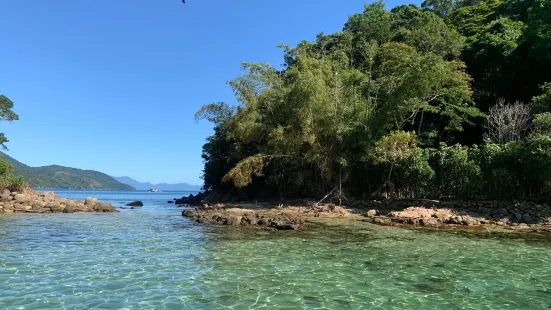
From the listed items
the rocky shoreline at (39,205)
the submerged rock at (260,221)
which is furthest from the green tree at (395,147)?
the rocky shoreline at (39,205)

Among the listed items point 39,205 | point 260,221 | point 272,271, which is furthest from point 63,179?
point 272,271

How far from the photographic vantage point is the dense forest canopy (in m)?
18.9

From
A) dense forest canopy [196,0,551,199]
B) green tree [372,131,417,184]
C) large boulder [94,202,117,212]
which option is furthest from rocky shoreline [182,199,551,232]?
large boulder [94,202,117,212]

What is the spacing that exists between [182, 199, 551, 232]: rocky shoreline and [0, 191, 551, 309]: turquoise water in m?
2.77

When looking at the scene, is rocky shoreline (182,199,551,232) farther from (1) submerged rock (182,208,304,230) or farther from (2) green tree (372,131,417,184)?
(2) green tree (372,131,417,184)

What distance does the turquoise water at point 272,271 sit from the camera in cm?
600

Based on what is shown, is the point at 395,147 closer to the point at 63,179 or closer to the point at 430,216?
the point at 430,216

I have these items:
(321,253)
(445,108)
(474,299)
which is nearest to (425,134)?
(445,108)

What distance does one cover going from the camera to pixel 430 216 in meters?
17.6

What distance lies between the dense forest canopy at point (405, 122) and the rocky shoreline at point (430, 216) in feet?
3.24

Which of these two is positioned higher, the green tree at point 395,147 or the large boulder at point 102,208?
the green tree at point 395,147

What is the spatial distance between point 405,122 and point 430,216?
8.45 metres

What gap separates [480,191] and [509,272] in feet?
39.7

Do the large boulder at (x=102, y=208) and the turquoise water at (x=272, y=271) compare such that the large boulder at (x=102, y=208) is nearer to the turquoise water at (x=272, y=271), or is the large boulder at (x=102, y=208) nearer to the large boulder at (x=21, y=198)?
the large boulder at (x=21, y=198)
